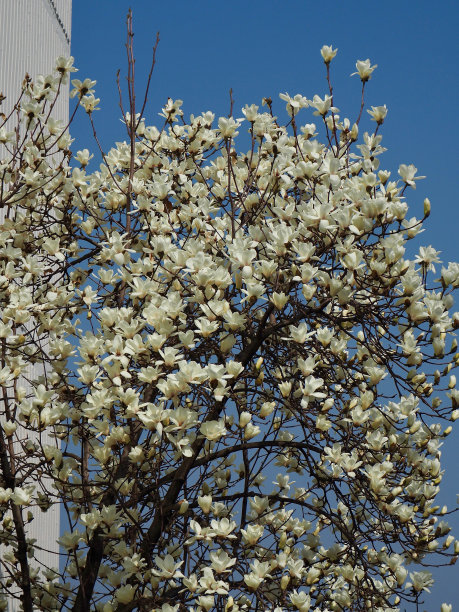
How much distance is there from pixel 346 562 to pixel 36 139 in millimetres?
2407

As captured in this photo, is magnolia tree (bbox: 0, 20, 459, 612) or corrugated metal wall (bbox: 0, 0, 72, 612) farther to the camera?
corrugated metal wall (bbox: 0, 0, 72, 612)

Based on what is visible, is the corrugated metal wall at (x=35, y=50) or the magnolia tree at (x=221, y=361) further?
the corrugated metal wall at (x=35, y=50)

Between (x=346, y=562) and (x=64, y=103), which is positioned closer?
(x=346, y=562)

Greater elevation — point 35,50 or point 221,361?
point 35,50

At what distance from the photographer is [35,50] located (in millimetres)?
6781

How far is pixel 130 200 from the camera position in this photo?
371 cm

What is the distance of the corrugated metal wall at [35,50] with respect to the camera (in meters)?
5.98

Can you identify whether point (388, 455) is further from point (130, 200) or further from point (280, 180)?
point (130, 200)

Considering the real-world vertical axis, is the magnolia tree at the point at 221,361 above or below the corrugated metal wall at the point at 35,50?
below

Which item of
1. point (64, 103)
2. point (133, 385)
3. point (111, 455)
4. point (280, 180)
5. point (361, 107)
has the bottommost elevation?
point (111, 455)

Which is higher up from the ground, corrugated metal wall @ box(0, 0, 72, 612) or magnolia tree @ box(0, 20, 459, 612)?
corrugated metal wall @ box(0, 0, 72, 612)

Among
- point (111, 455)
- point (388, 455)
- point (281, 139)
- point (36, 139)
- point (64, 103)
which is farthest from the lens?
point (64, 103)

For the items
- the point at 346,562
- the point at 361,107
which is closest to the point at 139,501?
the point at 346,562

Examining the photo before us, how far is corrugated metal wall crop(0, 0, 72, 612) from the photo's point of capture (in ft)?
19.6
